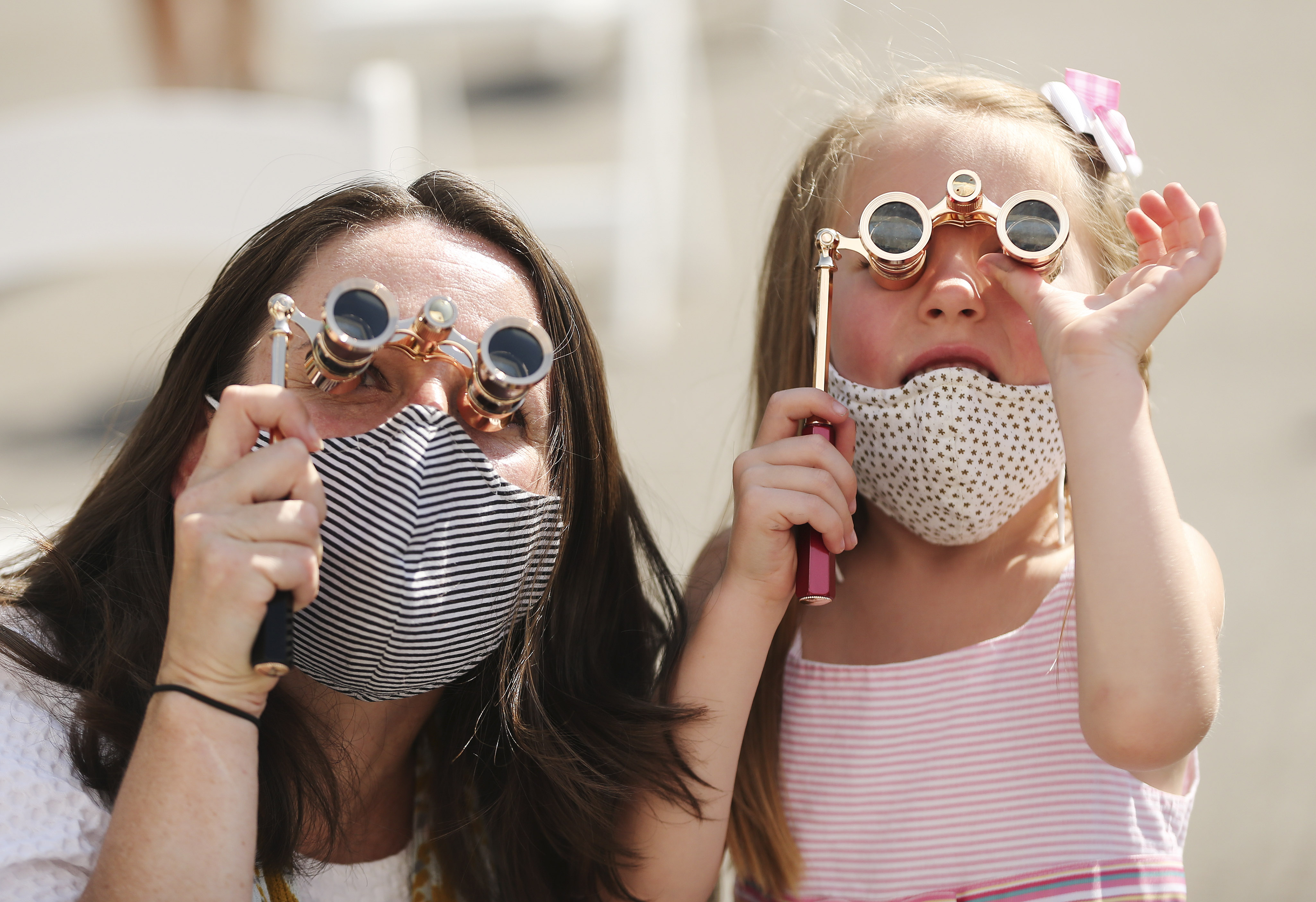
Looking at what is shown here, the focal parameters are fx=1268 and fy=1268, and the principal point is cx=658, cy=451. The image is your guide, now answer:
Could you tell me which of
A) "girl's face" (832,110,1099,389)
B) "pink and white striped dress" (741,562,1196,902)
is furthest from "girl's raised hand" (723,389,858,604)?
"pink and white striped dress" (741,562,1196,902)

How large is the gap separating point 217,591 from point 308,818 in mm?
611

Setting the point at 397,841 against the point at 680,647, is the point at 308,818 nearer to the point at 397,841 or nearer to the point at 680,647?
the point at 397,841

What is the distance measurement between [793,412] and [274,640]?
2.99ft

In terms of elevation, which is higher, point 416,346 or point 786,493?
point 416,346

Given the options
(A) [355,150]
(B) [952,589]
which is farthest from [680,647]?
(A) [355,150]

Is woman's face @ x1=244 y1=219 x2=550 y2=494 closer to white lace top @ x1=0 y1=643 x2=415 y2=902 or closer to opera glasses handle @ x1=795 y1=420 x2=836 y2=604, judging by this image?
opera glasses handle @ x1=795 y1=420 x2=836 y2=604

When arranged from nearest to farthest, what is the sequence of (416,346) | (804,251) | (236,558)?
(236,558) → (416,346) → (804,251)

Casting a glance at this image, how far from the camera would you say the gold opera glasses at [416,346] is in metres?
1.81

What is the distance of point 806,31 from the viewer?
7973mm

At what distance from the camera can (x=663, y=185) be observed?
6410 mm

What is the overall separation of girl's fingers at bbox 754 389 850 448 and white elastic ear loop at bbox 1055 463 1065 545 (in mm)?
504

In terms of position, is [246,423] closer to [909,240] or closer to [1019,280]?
[909,240]

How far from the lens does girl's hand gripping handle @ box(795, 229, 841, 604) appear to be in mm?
1963

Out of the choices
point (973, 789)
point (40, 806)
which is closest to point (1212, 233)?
point (973, 789)
